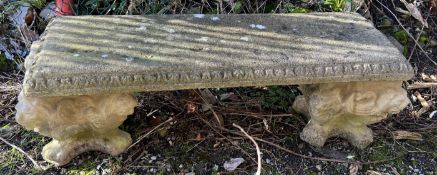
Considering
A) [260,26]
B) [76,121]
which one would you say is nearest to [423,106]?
[260,26]

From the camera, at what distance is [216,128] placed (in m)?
2.62

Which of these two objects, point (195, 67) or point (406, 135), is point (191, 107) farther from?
point (406, 135)

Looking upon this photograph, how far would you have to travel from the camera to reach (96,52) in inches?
82.0

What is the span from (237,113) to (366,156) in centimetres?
73

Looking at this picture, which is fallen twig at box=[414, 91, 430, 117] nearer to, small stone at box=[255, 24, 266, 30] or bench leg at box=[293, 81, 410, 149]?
bench leg at box=[293, 81, 410, 149]

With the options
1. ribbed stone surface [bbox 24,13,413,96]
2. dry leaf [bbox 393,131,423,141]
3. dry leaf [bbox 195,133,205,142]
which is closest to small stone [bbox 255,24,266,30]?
ribbed stone surface [bbox 24,13,413,96]

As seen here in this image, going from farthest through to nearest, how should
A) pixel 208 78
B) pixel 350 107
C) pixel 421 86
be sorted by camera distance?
1. pixel 421 86
2. pixel 350 107
3. pixel 208 78

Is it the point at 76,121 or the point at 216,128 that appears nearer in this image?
the point at 76,121

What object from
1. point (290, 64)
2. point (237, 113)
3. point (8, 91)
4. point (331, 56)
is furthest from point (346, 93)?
point (8, 91)

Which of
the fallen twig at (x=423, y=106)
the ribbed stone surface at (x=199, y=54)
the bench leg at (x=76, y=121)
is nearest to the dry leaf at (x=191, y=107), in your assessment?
the bench leg at (x=76, y=121)

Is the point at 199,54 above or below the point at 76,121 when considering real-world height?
above

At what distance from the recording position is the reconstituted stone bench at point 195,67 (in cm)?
198

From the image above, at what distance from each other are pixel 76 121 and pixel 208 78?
678 mm

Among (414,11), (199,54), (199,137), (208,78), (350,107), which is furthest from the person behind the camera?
(414,11)
